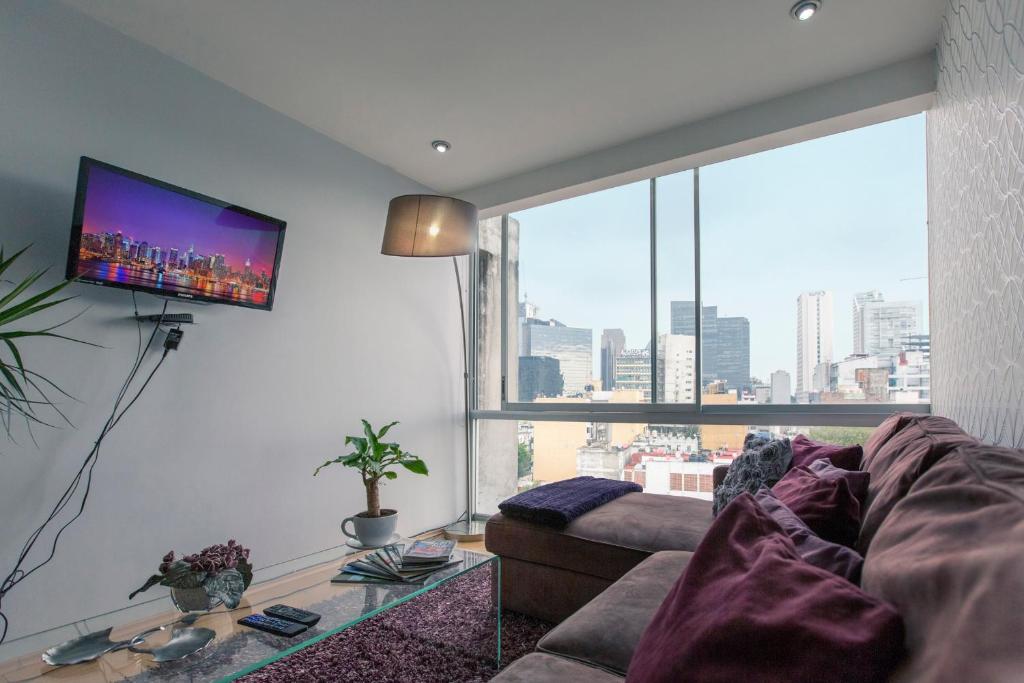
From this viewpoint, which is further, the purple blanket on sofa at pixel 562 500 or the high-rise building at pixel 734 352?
the high-rise building at pixel 734 352

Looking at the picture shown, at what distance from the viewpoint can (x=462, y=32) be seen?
8.11 ft

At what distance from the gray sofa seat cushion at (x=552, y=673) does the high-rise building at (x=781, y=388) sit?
A: 252 centimetres

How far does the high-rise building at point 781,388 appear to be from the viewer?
322 centimetres

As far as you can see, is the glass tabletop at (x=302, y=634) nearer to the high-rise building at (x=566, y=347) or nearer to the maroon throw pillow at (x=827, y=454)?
the maroon throw pillow at (x=827, y=454)

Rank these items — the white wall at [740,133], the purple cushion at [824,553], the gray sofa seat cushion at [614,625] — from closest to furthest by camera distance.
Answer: the purple cushion at [824,553] → the gray sofa seat cushion at [614,625] → the white wall at [740,133]

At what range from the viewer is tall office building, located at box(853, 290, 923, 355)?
297 centimetres

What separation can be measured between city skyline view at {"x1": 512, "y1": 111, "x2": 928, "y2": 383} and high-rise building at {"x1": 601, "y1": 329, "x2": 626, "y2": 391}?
0.04 metres

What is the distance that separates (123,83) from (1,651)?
7.42 feet

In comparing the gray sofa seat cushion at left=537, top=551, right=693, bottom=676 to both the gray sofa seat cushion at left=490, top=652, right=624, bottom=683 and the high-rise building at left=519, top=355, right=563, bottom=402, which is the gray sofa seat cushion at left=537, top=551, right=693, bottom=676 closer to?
the gray sofa seat cushion at left=490, top=652, right=624, bottom=683

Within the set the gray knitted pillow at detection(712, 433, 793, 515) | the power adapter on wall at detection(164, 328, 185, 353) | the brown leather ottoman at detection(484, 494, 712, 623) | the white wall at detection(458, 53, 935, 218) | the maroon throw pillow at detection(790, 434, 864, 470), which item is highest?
the white wall at detection(458, 53, 935, 218)

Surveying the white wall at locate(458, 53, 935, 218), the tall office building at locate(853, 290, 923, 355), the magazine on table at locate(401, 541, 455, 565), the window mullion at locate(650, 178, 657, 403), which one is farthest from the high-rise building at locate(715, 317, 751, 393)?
the magazine on table at locate(401, 541, 455, 565)

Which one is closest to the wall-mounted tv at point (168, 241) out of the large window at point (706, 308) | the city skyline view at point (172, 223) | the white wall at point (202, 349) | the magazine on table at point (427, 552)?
the city skyline view at point (172, 223)

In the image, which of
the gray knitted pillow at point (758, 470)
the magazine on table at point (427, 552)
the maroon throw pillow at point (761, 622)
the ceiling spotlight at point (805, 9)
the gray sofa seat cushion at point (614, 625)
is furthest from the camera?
the ceiling spotlight at point (805, 9)

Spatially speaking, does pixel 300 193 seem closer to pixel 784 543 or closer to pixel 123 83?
pixel 123 83
